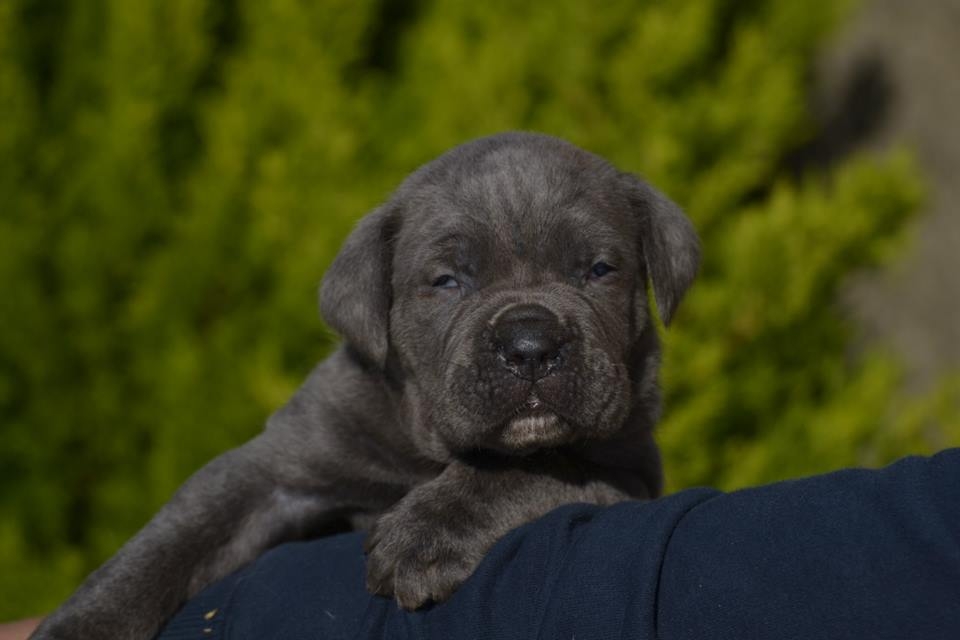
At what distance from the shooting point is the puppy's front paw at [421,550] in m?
2.39

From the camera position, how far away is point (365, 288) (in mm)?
3486

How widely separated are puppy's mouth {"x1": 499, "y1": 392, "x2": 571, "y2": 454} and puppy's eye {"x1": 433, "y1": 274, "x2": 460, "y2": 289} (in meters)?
0.60

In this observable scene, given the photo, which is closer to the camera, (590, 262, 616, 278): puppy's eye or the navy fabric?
the navy fabric

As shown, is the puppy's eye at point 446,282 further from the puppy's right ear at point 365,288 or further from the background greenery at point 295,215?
the background greenery at point 295,215

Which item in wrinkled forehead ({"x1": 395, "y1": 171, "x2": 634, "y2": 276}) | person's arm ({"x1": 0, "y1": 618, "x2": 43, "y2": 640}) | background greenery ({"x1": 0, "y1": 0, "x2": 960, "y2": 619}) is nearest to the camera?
person's arm ({"x1": 0, "y1": 618, "x2": 43, "y2": 640})

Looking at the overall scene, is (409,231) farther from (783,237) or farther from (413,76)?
(413,76)

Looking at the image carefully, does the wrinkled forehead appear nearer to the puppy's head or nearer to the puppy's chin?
the puppy's head

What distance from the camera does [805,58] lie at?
259 inches

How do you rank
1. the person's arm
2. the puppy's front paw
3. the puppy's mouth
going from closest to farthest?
1. the puppy's front paw
2. the puppy's mouth
3. the person's arm

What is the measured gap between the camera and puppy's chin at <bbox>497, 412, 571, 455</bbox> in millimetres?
2865

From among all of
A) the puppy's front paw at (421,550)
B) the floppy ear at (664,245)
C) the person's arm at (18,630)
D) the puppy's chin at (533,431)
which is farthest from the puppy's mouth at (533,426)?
the person's arm at (18,630)

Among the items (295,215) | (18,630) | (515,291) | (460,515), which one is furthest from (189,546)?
(295,215)

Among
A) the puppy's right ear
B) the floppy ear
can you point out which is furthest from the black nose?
the floppy ear

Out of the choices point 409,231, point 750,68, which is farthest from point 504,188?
point 750,68
